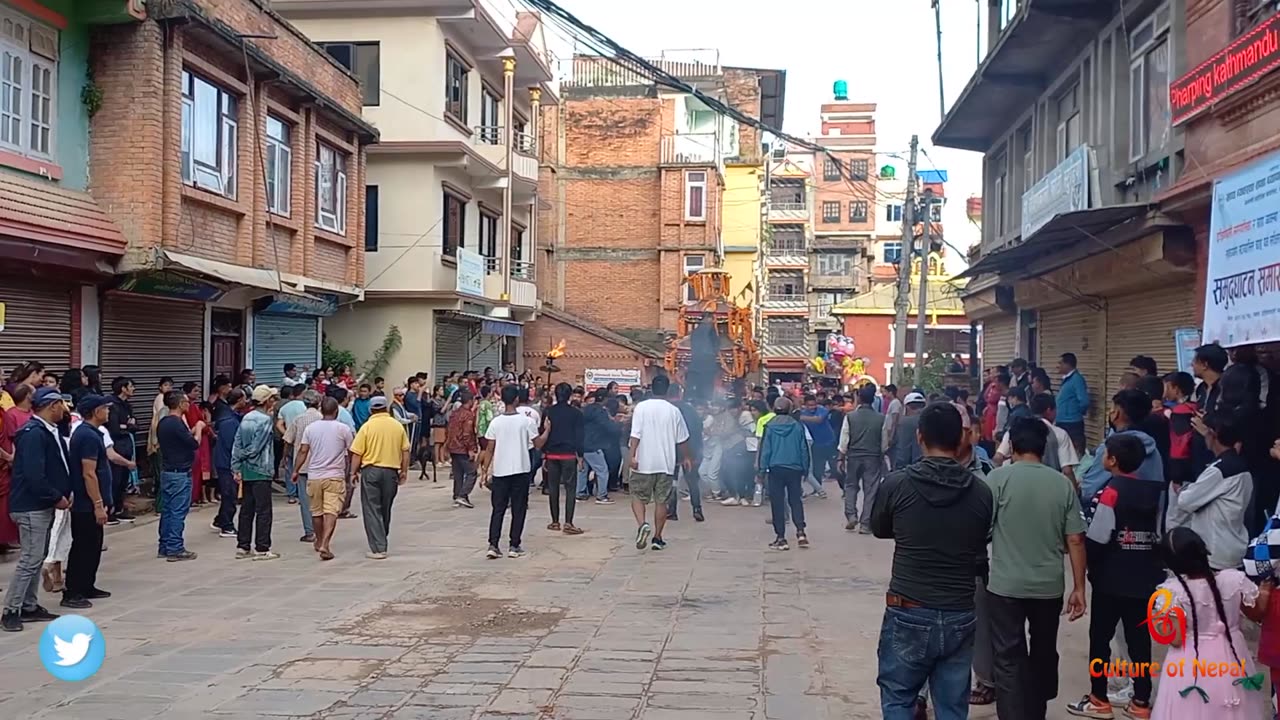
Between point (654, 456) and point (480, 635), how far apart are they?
4103mm

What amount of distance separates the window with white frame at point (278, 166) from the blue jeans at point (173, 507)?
7.97 m

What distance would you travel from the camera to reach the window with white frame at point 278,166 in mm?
18062

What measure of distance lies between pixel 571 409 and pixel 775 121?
41752 millimetres

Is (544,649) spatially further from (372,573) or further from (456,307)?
(456,307)

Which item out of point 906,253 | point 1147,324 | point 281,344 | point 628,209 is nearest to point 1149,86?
point 1147,324

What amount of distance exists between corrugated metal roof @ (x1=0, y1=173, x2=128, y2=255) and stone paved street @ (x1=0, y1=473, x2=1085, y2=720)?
136 inches

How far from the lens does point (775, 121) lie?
52.6 m

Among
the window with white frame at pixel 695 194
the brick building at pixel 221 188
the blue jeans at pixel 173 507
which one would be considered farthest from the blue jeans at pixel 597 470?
the window with white frame at pixel 695 194

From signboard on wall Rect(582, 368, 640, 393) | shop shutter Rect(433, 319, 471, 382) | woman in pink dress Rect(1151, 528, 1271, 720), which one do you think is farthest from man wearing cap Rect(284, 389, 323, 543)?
signboard on wall Rect(582, 368, 640, 393)

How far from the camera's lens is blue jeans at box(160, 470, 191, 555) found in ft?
35.7

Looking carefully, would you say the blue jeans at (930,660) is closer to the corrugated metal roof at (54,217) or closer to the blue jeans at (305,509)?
the blue jeans at (305,509)

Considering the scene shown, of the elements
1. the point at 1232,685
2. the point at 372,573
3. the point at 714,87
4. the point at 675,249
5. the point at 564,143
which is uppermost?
the point at 714,87

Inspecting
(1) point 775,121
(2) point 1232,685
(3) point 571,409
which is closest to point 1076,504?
(2) point 1232,685

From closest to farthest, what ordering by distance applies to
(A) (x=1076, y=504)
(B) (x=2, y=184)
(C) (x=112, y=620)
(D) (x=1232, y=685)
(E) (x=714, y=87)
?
1. (D) (x=1232, y=685)
2. (A) (x=1076, y=504)
3. (C) (x=112, y=620)
4. (B) (x=2, y=184)
5. (E) (x=714, y=87)
